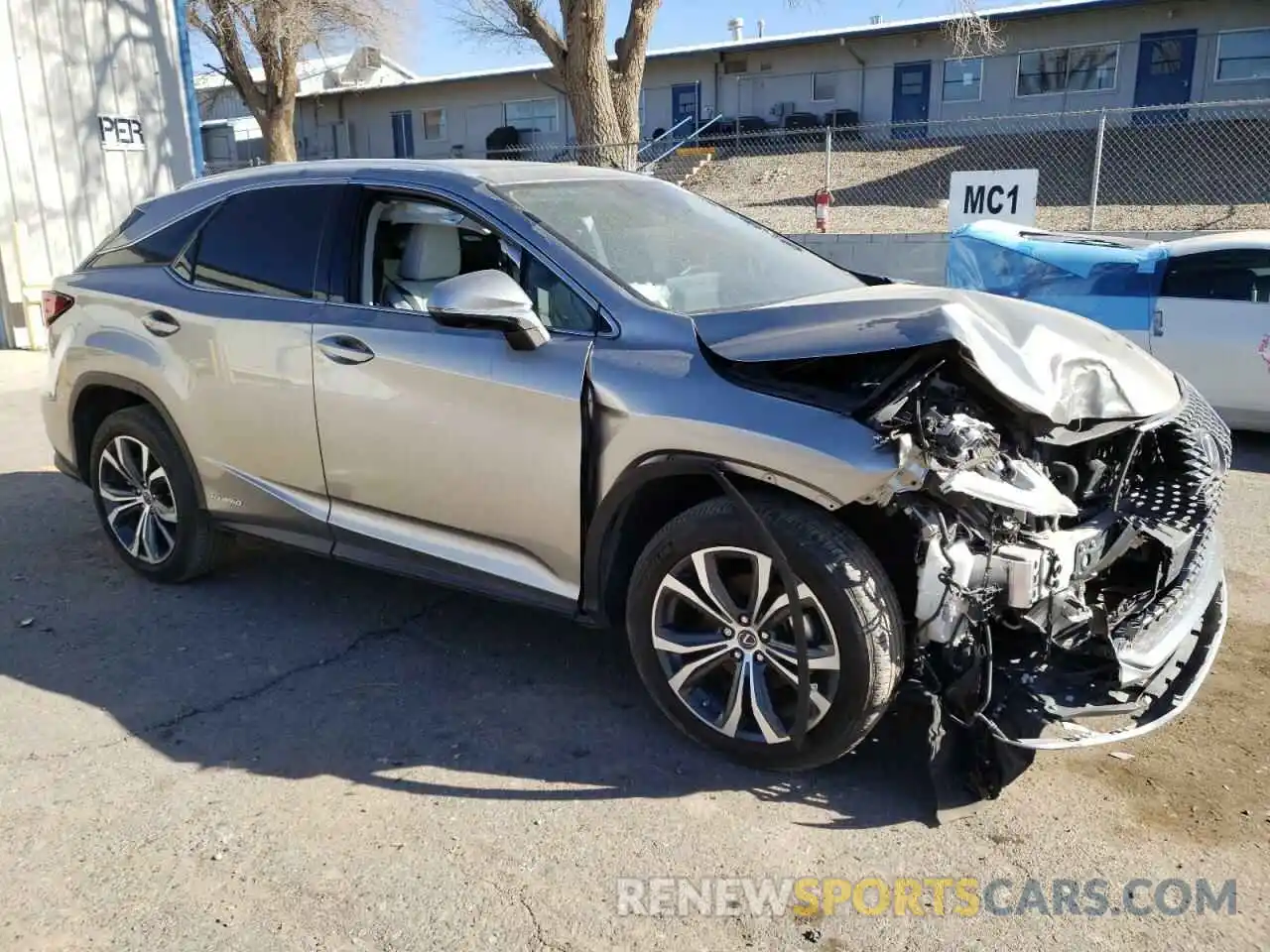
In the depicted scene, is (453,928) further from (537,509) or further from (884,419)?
(884,419)

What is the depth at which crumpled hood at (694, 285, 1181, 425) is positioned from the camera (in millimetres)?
2994

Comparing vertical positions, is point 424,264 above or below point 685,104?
below

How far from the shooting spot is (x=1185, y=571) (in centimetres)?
334

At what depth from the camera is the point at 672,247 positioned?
404 centimetres

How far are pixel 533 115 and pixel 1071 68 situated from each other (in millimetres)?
16482

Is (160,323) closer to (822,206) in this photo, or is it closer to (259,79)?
(822,206)

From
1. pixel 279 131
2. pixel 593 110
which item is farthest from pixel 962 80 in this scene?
pixel 593 110

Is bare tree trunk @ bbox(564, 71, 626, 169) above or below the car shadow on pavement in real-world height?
above

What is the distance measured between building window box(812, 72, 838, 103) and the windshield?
28.4 metres

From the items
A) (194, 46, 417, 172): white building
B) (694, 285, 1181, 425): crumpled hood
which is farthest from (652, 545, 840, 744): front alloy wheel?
(194, 46, 417, 172): white building

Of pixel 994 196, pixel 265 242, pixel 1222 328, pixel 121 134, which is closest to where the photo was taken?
pixel 265 242

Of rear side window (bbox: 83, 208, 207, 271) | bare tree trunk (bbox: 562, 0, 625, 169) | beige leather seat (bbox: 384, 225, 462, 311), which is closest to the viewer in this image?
beige leather seat (bbox: 384, 225, 462, 311)

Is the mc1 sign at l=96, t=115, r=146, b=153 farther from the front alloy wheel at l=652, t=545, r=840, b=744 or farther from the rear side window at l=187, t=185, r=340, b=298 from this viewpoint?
the front alloy wheel at l=652, t=545, r=840, b=744

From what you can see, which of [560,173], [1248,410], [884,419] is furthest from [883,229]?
[884,419]
